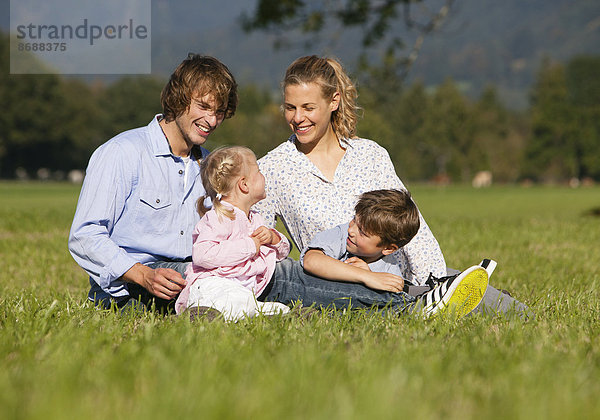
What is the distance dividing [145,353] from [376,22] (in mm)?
14279

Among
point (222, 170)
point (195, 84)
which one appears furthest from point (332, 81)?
point (222, 170)

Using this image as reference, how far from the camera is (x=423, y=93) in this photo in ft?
320

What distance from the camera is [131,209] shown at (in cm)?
457

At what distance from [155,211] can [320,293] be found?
132 centimetres

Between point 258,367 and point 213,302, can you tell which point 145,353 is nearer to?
point 258,367

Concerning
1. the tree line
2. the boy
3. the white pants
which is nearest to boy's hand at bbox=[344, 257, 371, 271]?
the boy

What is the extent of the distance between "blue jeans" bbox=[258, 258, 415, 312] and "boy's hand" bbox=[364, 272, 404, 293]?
0.18 ft

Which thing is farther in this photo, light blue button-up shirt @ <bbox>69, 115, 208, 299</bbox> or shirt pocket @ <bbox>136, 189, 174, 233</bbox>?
shirt pocket @ <bbox>136, 189, 174, 233</bbox>

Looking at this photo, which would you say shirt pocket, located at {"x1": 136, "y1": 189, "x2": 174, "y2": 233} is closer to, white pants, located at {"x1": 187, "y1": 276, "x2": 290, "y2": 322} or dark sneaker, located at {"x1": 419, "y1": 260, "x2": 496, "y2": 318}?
white pants, located at {"x1": 187, "y1": 276, "x2": 290, "y2": 322}

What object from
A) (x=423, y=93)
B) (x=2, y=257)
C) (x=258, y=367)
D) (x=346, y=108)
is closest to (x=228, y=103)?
(x=346, y=108)

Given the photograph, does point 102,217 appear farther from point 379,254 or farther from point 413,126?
point 413,126

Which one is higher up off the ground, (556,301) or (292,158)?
(292,158)

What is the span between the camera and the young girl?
4.11 meters

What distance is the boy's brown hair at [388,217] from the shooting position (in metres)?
4.38
